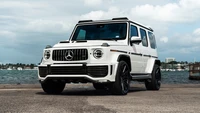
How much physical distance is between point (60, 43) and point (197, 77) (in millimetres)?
63655

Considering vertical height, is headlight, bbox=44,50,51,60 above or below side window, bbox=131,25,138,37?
below

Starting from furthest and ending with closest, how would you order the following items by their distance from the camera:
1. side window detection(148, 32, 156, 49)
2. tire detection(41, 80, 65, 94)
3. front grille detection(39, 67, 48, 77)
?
side window detection(148, 32, 156, 49) → tire detection(41, 80, 65, 94) → front grille detection(39, 67, 48, 77)

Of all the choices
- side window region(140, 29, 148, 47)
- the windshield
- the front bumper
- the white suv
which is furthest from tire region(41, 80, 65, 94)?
side window region(140, 29, 148, 47)

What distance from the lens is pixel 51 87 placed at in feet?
33.7

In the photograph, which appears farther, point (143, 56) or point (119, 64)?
point (143, 56)

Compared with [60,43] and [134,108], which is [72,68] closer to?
[60,43]

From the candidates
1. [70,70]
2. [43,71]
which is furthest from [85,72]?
[43,71]

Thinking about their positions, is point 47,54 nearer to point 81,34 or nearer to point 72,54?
point 72,54

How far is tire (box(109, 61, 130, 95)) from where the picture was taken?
9.36 meters

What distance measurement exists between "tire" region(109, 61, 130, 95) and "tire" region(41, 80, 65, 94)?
1775mm

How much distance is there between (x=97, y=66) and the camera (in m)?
9.16

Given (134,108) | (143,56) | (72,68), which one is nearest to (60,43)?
(72,68)

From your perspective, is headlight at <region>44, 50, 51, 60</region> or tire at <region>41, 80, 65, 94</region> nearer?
headlight at <region>44, 50, 51, 60</region>

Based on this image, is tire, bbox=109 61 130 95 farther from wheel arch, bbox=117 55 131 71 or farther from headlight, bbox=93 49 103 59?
headlight, bbox=93 49 103 59
